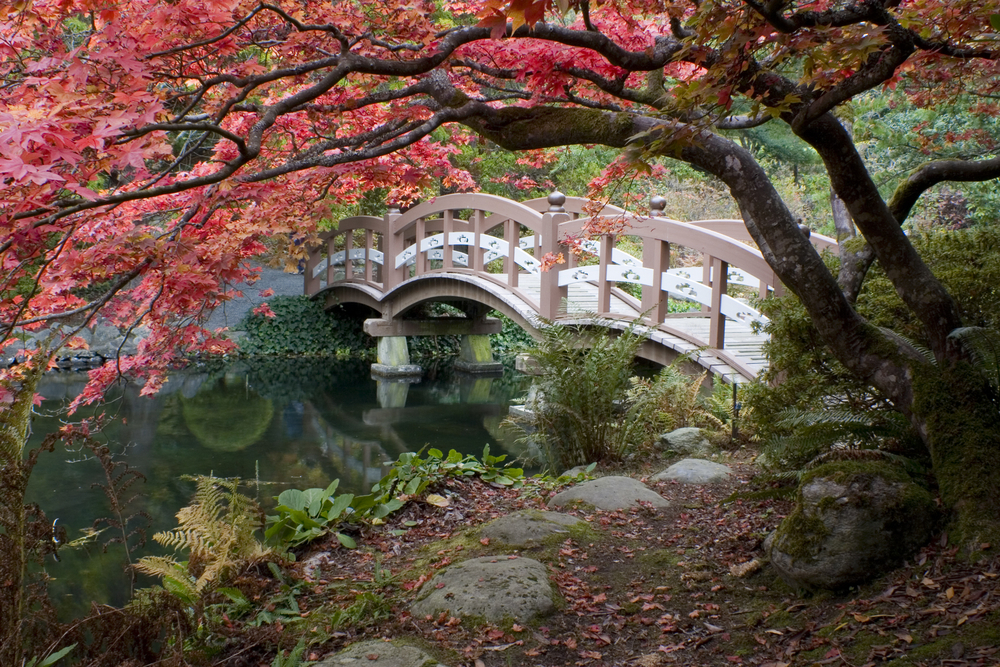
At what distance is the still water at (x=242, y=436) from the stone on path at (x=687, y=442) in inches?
105

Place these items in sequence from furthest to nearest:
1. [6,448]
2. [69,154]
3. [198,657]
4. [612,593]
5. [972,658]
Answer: [612,593]
[198,657]
[69,154]
[6,448]
[972,658]

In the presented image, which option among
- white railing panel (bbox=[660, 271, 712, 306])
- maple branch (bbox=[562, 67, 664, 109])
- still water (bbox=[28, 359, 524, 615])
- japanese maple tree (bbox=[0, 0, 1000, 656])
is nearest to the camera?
japanese maple tree (bbox=[0, 0, 1000, 656])

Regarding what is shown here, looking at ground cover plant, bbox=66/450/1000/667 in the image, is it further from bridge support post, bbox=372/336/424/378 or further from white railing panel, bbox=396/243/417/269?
bridge support post, bbox=372/336/424/378

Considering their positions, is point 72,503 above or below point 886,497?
below

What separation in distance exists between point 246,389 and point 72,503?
5600mm

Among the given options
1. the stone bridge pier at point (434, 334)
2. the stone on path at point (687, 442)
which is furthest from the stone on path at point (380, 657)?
the stone bridge pier at point (434, 334)

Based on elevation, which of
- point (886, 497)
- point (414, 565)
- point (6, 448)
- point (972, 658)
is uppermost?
point (6, 448)

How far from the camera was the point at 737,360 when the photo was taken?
22.3ft

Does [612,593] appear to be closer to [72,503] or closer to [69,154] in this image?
[69,154]

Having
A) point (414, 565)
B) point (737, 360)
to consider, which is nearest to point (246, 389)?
point (737, 360)

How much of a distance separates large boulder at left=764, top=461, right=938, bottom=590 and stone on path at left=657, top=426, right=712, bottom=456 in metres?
2.98

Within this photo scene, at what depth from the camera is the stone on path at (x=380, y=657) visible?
7.70 feet

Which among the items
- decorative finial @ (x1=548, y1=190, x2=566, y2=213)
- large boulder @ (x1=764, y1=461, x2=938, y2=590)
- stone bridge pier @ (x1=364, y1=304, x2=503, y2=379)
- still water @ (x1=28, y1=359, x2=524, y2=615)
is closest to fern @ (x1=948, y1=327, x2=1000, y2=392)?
large boulder @ (x1=764, y1=461, x2=938, y2=590)

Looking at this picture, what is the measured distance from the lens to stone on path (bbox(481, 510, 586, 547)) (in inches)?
133
